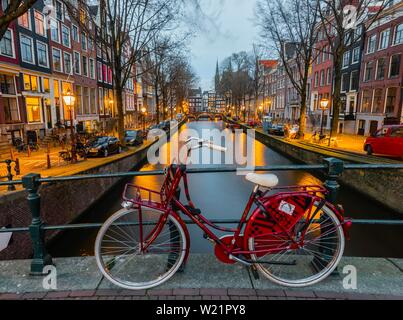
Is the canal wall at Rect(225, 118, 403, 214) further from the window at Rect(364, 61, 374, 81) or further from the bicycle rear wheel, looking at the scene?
the window at Rect(364, 61, 374, 81)

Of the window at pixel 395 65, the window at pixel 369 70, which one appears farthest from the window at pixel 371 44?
the window at pixel 395 65

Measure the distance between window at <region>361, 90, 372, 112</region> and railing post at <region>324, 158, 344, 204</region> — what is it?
96.3ft

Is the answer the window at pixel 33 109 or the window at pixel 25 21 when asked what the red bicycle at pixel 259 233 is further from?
the window at pixel 25 21

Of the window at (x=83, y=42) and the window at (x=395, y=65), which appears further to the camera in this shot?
the window at (x=83, y=42)

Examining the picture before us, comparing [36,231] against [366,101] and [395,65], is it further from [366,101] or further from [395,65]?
[366,101]

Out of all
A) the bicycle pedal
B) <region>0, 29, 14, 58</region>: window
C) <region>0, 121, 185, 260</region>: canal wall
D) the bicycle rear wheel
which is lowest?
<region>0, 121, 185, 260</region>: canal wall

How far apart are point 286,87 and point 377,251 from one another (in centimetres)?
4985

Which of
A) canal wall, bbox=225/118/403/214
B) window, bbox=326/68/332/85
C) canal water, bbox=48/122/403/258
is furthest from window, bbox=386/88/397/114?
Result: canal water, bbox=48/122/403/258

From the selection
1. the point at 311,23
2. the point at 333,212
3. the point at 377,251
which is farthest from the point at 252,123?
the point at 333,212

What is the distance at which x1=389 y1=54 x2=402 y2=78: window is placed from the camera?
22891 millimetres

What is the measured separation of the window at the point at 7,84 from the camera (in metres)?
18.8

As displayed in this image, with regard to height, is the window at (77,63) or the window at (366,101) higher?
the window at (77,63)

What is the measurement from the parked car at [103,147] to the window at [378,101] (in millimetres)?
A: 23913

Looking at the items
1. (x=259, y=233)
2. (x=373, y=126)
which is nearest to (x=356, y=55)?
(x=373, y=126)
